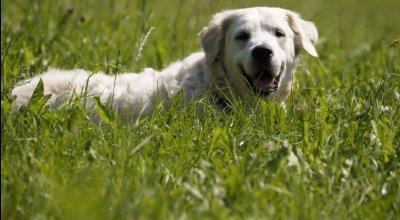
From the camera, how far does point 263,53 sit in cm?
501

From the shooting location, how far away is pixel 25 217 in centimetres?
308

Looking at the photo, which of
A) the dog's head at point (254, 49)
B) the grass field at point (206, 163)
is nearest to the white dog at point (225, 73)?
the dog's head at point (254, 49)

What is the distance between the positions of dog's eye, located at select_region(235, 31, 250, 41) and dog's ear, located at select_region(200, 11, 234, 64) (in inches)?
7.9

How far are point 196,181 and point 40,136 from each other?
922 millimetres

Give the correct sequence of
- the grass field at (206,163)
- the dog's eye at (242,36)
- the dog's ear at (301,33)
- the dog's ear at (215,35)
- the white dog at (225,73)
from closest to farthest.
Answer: the grass field at (206,163), the white dog at (225,73), the dog's eye at (242,36), the dog's ear at (215,35), the dog's ear at (301,33)

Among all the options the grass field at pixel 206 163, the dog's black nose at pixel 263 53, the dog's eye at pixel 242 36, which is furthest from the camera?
the dog's eye at pixel 242 36

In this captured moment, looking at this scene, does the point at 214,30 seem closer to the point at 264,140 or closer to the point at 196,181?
the point at 264,140

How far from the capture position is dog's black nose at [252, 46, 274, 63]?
197 inches

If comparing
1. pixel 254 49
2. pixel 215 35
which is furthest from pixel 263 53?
pixel 215 35

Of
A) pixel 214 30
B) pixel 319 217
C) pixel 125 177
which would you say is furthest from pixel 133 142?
pixel 214 30

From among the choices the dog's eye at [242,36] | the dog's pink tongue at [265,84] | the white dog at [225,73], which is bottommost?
the dog's pink tongue at [265,84]

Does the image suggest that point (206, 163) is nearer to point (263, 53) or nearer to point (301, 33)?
point (263, 53)

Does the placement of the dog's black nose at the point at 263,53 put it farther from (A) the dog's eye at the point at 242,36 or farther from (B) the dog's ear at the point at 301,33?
(B) the dog's ear at the point at 301,33

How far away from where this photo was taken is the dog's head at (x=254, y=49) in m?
5.07
